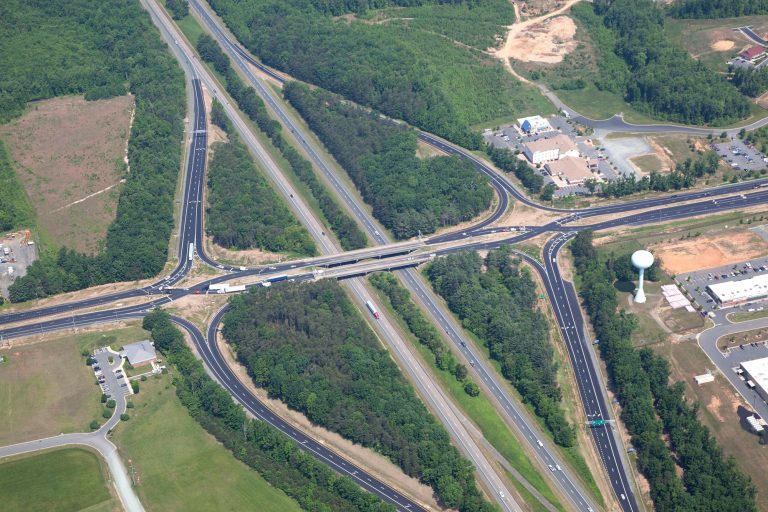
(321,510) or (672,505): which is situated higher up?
(321,510)

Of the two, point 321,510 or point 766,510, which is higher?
point 321,510

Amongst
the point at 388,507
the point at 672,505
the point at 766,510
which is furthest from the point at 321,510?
the point at 766,510

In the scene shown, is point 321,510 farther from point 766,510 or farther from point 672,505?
point 766,510

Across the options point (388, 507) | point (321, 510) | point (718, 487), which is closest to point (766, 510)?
point (718, 487)

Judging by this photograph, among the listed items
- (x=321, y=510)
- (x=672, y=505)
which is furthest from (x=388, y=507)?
(x=672, y=505)

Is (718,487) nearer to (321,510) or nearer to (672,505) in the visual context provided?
(672,505)

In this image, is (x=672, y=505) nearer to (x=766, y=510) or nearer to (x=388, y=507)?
(x=766, y=510)
